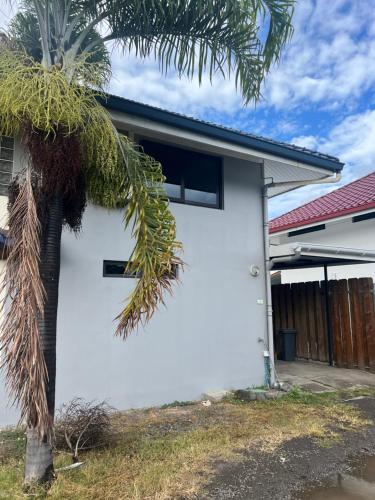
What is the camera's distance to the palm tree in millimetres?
3443

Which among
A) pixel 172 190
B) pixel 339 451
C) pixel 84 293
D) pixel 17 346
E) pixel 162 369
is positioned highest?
pixel 172 190

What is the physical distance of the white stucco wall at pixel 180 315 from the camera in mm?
6297

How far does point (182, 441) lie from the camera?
5.00m

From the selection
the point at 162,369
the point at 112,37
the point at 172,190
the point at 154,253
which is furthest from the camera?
the point at 172,190

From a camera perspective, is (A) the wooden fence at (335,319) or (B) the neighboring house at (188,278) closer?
(B) the neighboring house at (188,278)

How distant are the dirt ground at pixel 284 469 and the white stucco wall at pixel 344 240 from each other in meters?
8.54

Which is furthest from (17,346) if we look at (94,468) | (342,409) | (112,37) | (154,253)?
(342,409)

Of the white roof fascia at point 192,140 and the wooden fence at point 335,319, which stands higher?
the white roof fascia at point 192,140

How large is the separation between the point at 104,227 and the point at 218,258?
2.44 m

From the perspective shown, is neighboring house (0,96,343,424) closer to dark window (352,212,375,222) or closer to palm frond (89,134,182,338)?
palm frond (89,134,182,338)

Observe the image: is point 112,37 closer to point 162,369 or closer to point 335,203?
point 162,369

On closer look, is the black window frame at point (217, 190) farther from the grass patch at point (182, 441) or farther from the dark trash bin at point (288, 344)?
the dark trash bin at point (288, 344)

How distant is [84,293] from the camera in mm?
6395

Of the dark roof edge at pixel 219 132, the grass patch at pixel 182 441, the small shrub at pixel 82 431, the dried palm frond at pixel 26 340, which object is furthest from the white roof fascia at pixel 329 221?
the dried palm frond at pixel 26 340
